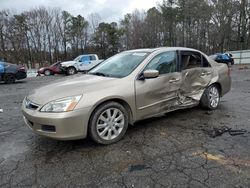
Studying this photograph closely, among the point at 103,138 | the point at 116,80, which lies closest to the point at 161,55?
the point at 116,80

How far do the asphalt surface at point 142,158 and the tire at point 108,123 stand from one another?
0.14 metres

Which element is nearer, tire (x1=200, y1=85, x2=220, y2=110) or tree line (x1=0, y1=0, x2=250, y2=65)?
tire (x1=200, y1=85, x2=220, y2=110)

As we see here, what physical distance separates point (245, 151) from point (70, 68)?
1968cm

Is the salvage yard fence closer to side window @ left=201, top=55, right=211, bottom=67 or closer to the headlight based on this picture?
side window @ left=201, top=55, right=211, bottom=67

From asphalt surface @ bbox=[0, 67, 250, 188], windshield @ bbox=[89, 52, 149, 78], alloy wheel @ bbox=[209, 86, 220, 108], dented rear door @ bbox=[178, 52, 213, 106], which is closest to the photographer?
asphalt surface @ bbox=[0, 67, 250, 188]

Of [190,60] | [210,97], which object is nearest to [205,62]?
[190,60]

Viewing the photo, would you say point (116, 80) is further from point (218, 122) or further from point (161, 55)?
point (218, 122)

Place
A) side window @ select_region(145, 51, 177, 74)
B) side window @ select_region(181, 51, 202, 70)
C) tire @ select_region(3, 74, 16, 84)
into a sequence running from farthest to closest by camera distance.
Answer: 1. tire @ select_region(3, 74, 16, 84)
2. side window @ select_region(181, 51, 202, 70)
3. side window @ select_region(145, 51, 177, 74)

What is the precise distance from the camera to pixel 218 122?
4566 millimetres

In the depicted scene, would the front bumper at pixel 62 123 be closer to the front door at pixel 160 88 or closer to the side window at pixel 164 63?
the front door at pixel 160 88

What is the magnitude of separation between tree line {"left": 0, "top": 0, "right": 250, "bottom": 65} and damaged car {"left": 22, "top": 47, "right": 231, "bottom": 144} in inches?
1392

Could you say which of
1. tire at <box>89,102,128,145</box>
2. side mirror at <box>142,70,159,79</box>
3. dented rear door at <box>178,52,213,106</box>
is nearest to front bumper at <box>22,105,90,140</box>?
tire at <box>89,102,128,145</box>

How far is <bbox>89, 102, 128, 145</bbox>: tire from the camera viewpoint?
3.44 meters

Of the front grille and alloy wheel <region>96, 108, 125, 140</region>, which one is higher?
the front grille
